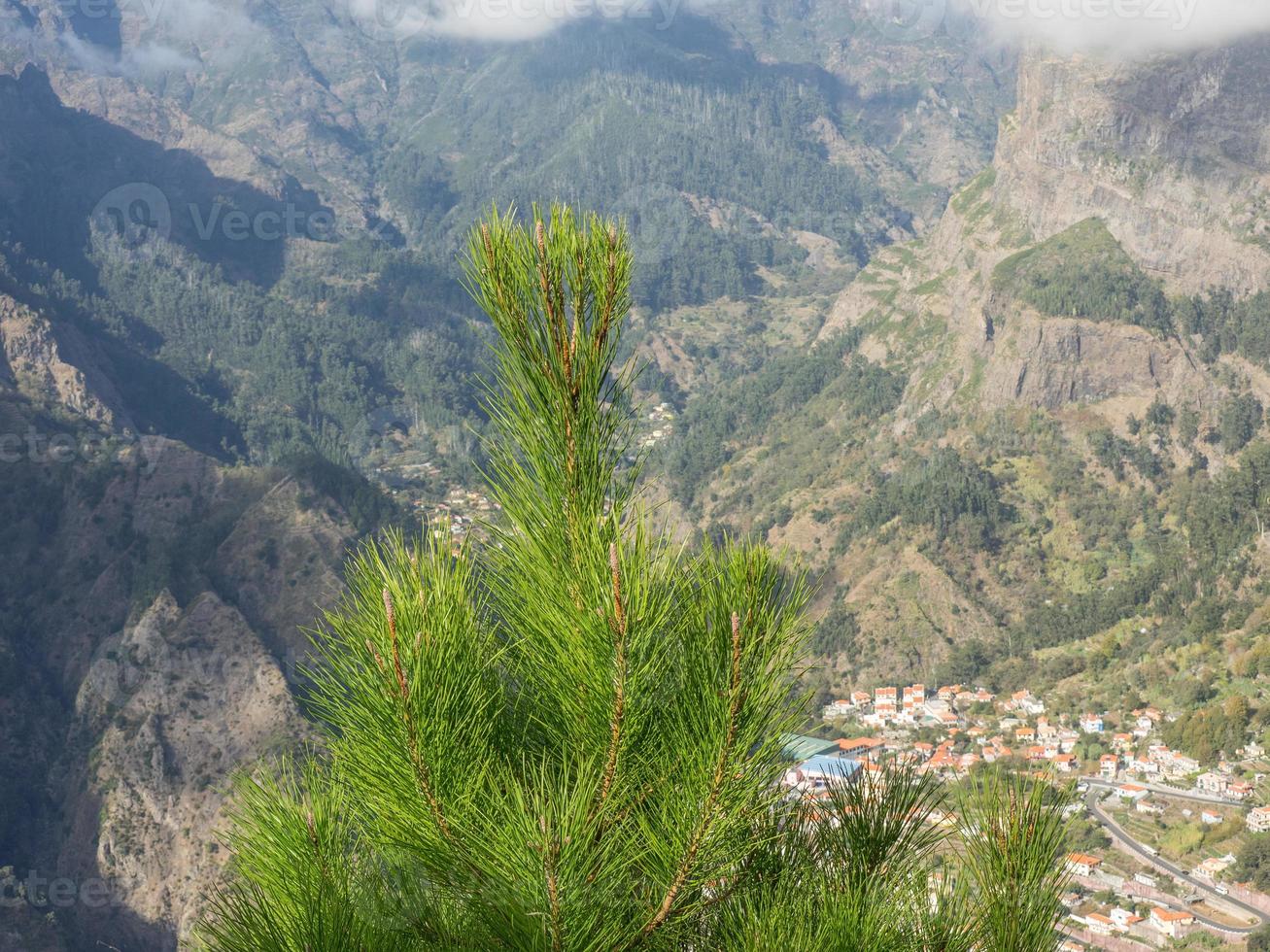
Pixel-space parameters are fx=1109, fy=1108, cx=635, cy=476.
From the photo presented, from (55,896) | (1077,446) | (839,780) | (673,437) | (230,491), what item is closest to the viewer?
(839,780)

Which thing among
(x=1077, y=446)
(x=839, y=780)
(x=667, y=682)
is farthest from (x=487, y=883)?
(x=1077, y=446)

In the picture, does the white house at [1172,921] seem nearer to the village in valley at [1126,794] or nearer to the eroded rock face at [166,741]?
the village in valley at [1126,794]

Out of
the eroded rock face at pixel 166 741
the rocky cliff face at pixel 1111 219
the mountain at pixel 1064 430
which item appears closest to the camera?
the eroded rock face at pixel 166 741

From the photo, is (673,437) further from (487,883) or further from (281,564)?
(487,883)

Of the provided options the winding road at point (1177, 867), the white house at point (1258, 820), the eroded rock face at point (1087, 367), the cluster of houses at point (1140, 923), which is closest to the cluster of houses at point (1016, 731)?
the winding road at point (1177, 867)

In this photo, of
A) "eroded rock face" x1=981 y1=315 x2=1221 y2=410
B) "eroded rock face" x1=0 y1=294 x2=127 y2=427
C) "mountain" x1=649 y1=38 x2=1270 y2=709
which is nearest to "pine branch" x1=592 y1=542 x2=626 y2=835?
"mountain" x1=649 y1=38 x2=1270 y2=709
